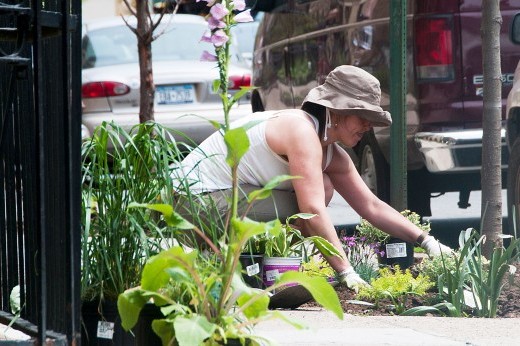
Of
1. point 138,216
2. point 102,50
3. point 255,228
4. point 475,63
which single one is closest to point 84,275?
point 138,216

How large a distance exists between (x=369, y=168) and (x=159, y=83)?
385cm

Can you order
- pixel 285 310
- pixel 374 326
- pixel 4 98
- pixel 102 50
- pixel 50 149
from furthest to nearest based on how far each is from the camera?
pixel 102 50 < pixel 285 310 < pixel 374 326 < pixel 4 98 < pixel 50 149

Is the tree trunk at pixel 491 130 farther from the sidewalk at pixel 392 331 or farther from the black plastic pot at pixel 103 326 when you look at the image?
the black plastic pot at pixel 103 326

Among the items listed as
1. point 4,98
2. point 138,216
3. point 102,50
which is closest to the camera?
point 4,98

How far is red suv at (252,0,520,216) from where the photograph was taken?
21.9 ft

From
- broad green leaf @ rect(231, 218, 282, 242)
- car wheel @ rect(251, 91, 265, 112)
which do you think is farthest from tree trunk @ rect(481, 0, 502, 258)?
car wheel @ rect(251, 91, 265, 112)

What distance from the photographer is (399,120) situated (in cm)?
591

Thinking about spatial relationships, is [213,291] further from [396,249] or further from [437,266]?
[396,249]

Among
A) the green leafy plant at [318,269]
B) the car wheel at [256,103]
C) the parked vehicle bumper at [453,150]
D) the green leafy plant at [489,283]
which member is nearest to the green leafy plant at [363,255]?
the green leafy plant at [318,269]

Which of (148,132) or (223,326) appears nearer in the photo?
(223,326)

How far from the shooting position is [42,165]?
295cm

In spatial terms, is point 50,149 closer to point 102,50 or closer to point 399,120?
point 399,120

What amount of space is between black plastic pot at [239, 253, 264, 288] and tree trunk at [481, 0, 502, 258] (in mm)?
1326

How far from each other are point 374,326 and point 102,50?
292 inches
